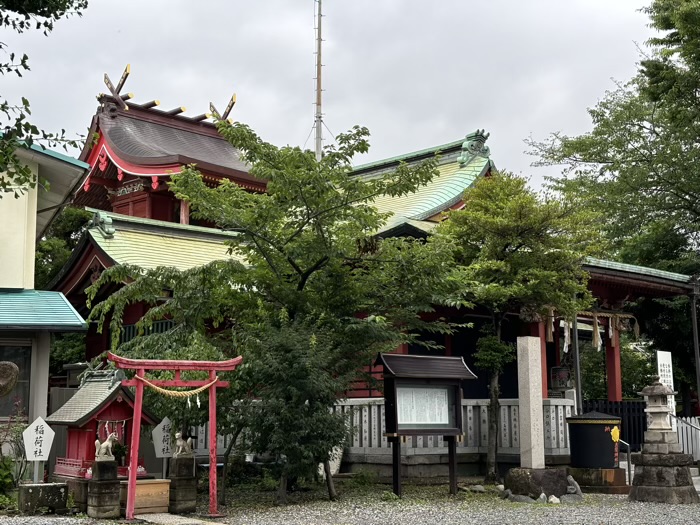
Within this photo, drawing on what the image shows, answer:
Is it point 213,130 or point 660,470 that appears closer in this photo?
point 660,470

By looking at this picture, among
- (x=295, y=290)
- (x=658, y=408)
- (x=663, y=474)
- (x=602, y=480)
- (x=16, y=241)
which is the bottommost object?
(x=602, y=480)

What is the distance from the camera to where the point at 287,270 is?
1416 cm

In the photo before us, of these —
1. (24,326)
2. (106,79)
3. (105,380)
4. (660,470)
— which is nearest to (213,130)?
(106,79)

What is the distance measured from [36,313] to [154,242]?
5.08 metres

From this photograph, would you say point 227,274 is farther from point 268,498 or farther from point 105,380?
point 268,498

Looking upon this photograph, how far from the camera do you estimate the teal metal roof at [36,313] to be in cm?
1502

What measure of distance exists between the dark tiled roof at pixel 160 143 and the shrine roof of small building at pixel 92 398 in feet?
32.6

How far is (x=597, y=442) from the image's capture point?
51.4ft

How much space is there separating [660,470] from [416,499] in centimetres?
411

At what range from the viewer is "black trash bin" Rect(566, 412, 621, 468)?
15641 mm

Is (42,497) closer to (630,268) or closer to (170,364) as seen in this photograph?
(170,364)

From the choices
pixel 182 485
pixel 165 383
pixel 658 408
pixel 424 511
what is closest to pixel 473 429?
pixel 658 408

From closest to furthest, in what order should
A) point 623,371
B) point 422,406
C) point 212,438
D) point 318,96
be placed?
1. point 212,438
2. point 422,406
3. point 318,96
4. point 623,371

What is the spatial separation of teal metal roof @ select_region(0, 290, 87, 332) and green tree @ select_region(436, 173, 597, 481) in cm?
717
